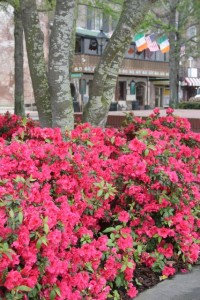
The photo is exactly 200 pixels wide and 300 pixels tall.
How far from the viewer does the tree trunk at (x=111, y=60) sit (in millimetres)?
5781

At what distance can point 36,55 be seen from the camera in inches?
232

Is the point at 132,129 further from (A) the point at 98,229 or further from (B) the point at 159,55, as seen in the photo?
(B) the point at 159,55

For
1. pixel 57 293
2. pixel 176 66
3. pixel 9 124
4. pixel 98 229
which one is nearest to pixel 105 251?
pixel 98 229

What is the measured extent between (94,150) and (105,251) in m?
1.20

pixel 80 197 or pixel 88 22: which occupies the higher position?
pixel 88 22

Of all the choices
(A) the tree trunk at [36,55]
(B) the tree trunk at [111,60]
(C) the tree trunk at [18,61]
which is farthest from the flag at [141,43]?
(A) the tree trunk at [36,55]

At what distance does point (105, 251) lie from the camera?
11.5 ft

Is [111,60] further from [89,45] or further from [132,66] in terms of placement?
[132,66]

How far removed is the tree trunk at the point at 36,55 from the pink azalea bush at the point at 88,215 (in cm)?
125

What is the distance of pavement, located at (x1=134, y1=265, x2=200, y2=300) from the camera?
3.55 metres

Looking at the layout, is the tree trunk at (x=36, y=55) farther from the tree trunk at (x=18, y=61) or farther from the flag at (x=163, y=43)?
the flag at (x=163, y=43)

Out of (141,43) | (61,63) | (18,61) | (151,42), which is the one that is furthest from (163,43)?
(61,63)

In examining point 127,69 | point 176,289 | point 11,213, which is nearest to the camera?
point 11,213

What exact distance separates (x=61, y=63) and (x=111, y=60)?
717 millimetres
